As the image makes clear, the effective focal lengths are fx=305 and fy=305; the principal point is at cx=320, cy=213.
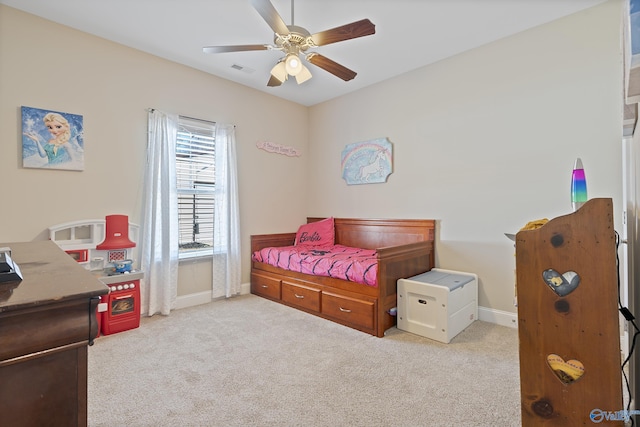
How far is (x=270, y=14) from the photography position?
1.92 m

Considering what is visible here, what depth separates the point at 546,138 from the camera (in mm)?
2703

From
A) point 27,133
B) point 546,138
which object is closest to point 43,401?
point 27,133

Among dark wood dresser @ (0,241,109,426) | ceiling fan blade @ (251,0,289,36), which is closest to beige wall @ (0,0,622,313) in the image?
ceiling fan blade @ (251,0,289,36)

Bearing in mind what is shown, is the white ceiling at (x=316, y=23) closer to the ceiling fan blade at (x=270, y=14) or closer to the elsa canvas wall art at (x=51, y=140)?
the ceiling fan blade at (x=270, y=14)

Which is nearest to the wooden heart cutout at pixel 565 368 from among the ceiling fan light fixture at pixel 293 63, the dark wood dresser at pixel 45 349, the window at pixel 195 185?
the dark wood dresser at pixel 45 349

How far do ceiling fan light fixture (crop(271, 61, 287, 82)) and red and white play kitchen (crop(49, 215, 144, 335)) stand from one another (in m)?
1.95

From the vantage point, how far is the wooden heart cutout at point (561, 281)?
0.98 metres

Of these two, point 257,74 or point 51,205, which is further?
point 257,74

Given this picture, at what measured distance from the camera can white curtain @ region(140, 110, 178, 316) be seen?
3160 mm

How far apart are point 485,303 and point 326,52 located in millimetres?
3023

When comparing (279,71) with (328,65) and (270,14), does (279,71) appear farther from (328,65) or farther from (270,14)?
(270,14)

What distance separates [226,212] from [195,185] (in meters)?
0.48

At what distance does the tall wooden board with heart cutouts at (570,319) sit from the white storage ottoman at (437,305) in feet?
4.85

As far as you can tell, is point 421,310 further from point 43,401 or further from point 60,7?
point 60,7
